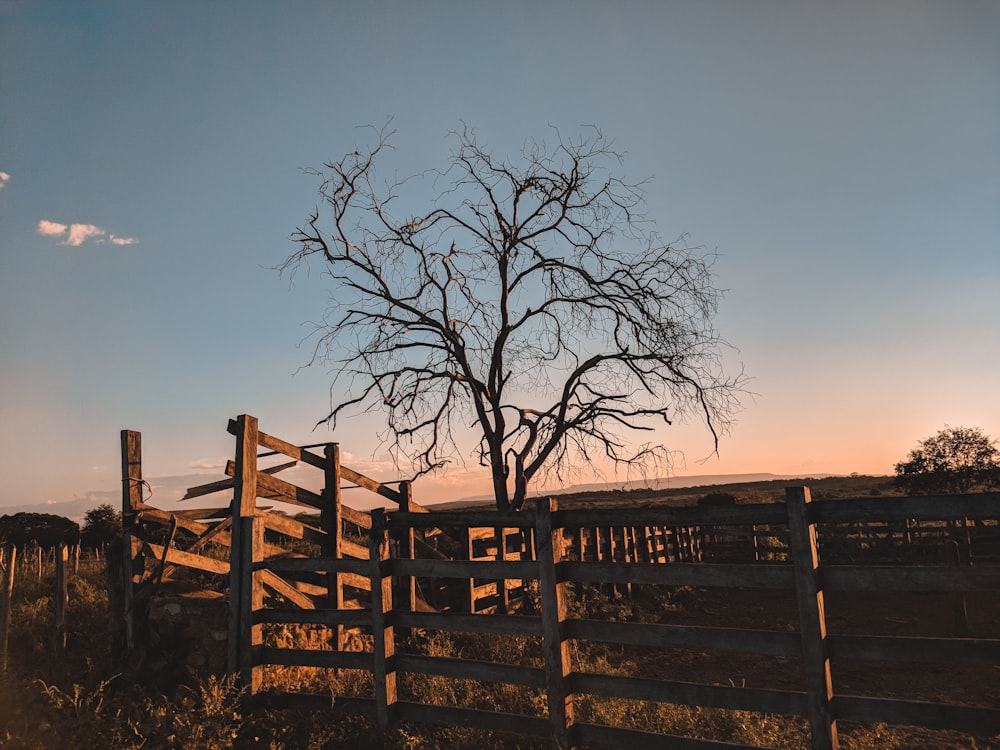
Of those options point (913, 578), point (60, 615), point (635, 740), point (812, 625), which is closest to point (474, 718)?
point (635, 740)

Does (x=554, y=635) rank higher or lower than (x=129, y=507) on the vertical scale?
lower

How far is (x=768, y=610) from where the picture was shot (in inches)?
650

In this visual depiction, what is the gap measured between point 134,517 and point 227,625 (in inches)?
93.3

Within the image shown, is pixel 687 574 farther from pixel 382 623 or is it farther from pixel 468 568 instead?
pixel 382 623

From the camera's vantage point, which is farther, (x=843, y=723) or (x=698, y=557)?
(x=698, y=557)

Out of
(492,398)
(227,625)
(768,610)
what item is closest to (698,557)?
(768,610)

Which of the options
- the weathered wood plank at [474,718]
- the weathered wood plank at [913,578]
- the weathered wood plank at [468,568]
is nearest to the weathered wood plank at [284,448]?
the weathered wood plank at [468,568]

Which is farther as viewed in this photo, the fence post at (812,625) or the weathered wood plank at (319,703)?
the weathered wood plank at (319,703)

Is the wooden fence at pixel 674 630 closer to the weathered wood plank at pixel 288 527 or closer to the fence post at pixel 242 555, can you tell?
the fence post at pixel 242 555

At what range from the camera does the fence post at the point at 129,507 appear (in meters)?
9.50

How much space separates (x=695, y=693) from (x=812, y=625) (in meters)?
1.15

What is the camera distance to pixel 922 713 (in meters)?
4.90

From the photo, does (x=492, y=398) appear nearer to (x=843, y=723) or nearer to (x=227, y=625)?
(x=227, y=625)

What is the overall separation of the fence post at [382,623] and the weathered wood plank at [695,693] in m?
2.08
